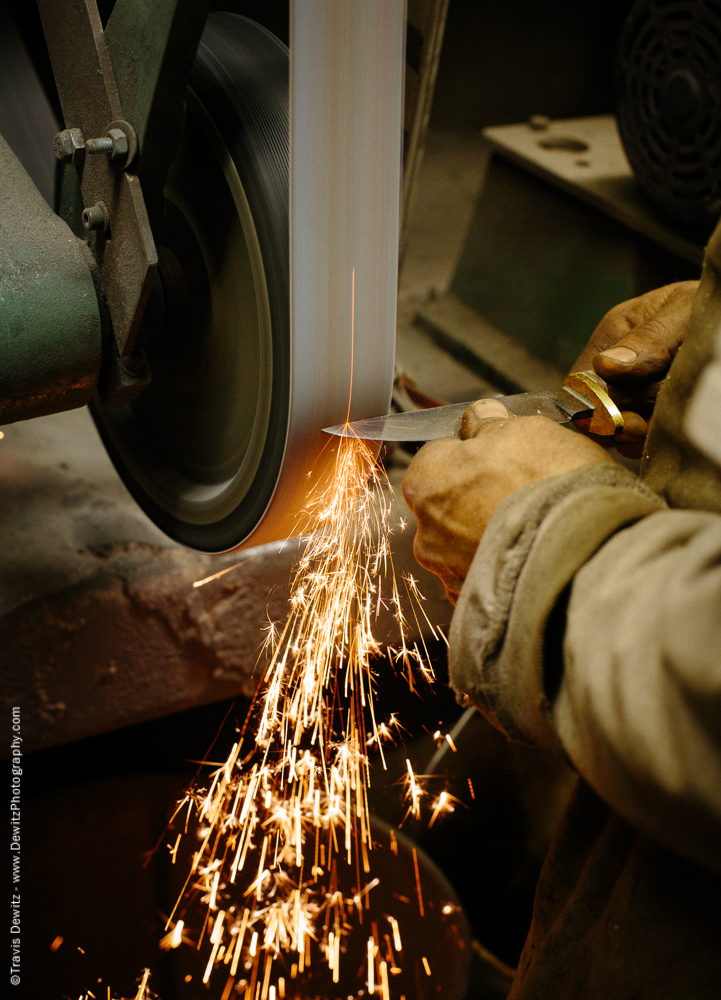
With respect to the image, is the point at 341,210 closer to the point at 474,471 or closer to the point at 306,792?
the point at 474,471

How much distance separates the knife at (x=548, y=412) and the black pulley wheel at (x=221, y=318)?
0.73 ft

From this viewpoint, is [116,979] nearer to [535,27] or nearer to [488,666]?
[488,666]

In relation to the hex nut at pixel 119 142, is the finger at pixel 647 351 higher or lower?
lower

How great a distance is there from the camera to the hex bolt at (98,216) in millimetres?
1219

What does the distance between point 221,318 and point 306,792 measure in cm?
110

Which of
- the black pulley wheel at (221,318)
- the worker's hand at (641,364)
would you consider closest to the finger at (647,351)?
the worker's hand at (641,364)

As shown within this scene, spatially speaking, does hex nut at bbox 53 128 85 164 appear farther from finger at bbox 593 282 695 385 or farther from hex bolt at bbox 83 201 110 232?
finger at bbox 593 282 695 385

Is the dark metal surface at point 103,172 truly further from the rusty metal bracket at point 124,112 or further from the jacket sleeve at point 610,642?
the jacket sleeve at point 610,642

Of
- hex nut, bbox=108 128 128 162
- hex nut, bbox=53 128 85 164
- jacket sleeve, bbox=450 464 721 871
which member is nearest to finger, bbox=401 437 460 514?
jacket sleeve, bbox=450 464 721 871

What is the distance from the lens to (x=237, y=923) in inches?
66.8

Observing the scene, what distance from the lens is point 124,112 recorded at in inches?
45.4

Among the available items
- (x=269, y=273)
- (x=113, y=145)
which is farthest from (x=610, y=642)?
(x=113, y=145)

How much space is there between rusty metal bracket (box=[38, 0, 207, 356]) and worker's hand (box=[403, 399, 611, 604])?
50 centimetres

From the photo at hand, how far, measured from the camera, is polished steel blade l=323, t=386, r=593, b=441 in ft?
3.80
